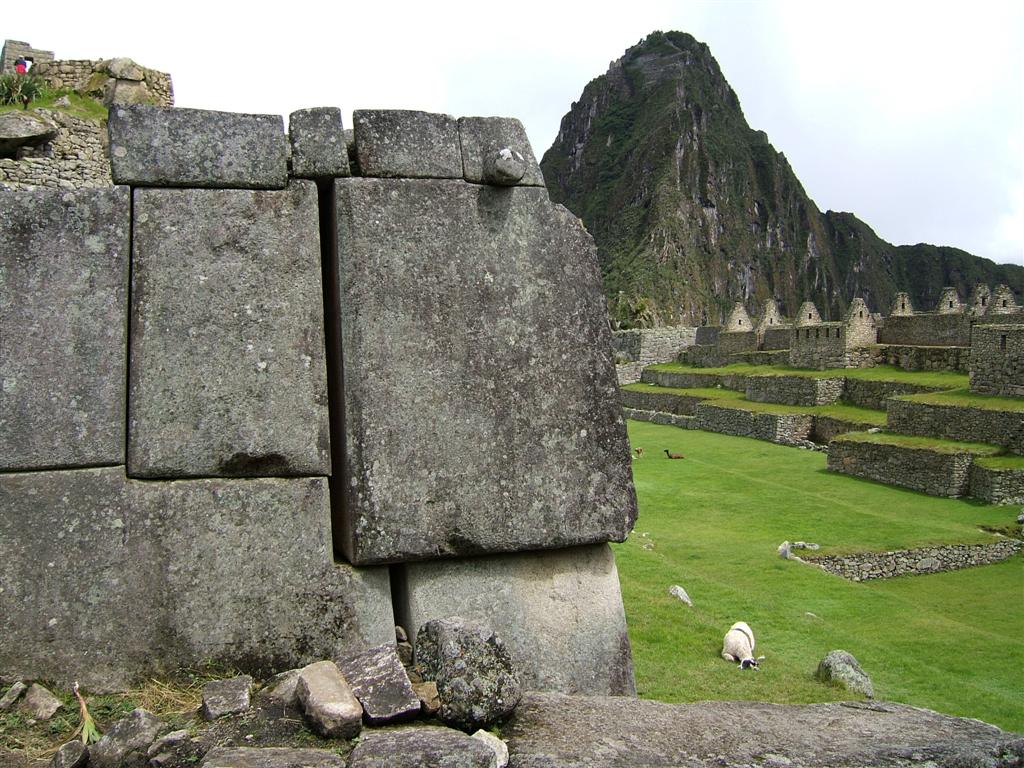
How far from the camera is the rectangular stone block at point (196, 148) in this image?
384 cm

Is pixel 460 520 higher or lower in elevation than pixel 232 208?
lower

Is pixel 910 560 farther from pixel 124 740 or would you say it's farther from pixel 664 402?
pixel 664 402

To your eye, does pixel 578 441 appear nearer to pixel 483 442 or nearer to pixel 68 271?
pixel 483 442

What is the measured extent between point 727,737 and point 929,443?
75.5 feet

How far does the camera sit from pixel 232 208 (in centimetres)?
393

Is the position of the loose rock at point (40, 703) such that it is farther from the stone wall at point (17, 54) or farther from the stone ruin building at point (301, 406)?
the stone wall at point (17, 54)

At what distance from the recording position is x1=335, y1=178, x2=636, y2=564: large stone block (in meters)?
3.97

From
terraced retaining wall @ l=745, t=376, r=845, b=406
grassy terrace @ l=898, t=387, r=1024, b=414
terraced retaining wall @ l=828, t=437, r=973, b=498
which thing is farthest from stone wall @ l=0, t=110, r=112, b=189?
terraced retaining wall @ l=745, t=376, r=845, b=406

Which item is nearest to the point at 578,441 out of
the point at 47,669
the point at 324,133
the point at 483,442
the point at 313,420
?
the point at 483,442

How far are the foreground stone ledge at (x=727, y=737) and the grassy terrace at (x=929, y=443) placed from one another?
67.9 feet

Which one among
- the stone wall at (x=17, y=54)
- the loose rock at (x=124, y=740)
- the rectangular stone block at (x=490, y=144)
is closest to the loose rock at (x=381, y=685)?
the loose rock at (x=124, y=740)

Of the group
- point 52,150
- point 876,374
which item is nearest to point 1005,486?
point 876,374

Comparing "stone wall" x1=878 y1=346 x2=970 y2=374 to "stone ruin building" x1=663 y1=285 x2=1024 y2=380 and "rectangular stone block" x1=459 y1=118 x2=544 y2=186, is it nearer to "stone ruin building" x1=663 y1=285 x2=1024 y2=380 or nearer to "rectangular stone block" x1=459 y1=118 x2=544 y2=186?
"stone ruin building" x1=663 y1=285 x2=1024 y2=380

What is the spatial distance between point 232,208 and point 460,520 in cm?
185
